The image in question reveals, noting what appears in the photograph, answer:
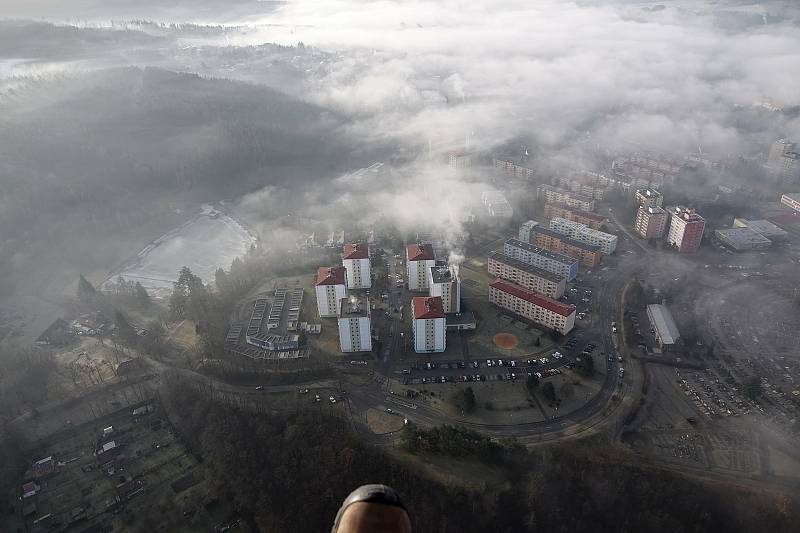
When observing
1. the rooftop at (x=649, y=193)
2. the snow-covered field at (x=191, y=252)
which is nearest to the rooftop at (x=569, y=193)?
the rooftop at (x=649, y=193)

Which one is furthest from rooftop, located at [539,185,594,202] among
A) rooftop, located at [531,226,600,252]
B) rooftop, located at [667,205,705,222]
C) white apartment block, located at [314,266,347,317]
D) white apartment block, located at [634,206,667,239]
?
white apartment block, located at [314,266,347,317]

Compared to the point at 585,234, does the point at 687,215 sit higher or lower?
higher

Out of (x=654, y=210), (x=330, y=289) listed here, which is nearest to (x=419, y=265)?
(x=330, y=289)

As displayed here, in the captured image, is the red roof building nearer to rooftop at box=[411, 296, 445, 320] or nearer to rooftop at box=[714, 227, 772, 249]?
rooftop at box=[411, 296, 445, 320]

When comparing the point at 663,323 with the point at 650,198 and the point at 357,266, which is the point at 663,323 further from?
the point at 650,198

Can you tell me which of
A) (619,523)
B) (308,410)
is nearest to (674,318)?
(619,523)
